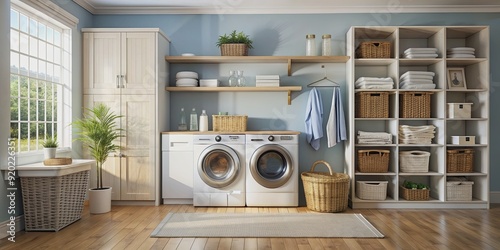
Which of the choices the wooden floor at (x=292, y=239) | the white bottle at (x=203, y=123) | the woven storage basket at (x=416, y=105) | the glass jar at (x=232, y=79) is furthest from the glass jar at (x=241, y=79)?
the woven storage basket at (x=416, y=105)

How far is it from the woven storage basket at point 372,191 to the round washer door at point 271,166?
2.78 ft

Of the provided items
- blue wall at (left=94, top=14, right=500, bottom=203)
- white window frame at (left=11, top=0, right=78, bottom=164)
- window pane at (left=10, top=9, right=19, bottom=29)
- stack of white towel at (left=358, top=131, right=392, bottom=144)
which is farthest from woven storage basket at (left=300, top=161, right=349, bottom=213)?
window pane at (left=10, top=9, right=19, bottom=29)

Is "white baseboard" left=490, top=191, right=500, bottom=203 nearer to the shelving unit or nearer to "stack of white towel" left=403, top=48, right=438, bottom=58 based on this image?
the shelving unit

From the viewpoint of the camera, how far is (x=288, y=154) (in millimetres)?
4398

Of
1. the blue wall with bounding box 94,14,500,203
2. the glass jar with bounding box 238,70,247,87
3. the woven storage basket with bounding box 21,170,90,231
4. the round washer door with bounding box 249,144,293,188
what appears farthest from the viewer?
the blue wall with bounding box 94,14,500,203

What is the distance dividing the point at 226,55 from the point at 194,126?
3.10 ft

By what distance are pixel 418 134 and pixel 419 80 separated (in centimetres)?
61

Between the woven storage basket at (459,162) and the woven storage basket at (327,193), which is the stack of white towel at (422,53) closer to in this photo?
the woven storage basket at (459,162)

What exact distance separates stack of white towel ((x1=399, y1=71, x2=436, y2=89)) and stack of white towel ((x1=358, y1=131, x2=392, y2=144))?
0.60 metres

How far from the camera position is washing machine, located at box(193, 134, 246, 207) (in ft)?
14.4

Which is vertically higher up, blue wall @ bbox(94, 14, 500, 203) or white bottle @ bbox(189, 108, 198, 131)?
blue wall @ bbox(94, 14, 500, 203)

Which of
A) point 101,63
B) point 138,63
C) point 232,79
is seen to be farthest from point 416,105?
point 101,63

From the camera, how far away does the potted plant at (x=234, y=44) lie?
15.2 ft

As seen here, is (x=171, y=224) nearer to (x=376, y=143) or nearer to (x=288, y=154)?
(x=288, y=154)
